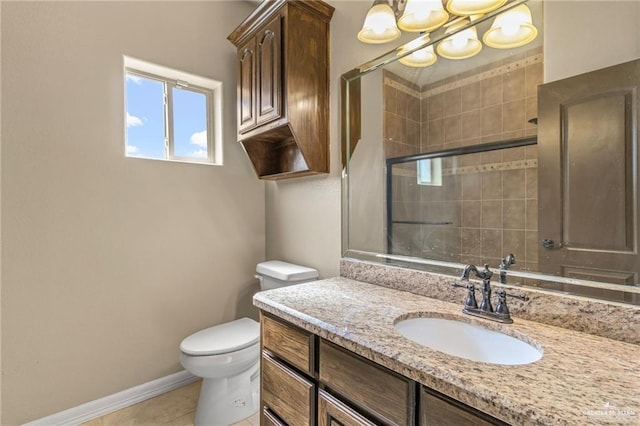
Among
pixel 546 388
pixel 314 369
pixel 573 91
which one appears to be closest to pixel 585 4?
pixel 573 91

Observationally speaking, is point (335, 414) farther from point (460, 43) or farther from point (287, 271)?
point (460, 43)

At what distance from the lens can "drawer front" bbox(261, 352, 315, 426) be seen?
1021 millimetres

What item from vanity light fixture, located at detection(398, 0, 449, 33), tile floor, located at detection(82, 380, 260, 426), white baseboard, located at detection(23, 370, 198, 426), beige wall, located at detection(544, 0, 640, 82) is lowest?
tile floor, located at detection(82, 380, 260, 426)

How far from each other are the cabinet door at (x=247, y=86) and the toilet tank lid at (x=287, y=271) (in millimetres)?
894

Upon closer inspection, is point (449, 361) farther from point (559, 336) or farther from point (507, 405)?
point (559, 336)

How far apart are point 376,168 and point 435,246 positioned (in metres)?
0.52

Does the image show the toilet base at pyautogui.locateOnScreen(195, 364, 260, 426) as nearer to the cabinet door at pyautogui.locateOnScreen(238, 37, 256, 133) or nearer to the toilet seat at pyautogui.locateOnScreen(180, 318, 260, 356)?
the toilet seat at pyautogui.locateOnScreen(180, 318, 260, 356)

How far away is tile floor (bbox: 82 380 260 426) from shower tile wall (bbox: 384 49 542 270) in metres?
1.45

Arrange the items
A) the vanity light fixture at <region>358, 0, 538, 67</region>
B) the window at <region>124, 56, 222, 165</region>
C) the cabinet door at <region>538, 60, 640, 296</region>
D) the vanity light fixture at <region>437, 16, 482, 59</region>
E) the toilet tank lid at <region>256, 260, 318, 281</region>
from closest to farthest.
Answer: the cabinet door at <region>538, 60, 640, 296</region>
the vanity light fixture at <region>358, 0, 538, 67</region>
the vanity light fixture at <region>437, 16, 482, 59</region>
the toilet tank lid at <region>256, 260, 318, 281</region>
the window at <region>124, 56, 222, 165</region>

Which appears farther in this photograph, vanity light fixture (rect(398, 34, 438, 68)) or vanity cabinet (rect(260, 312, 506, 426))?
vanity light fixture (rect(398, 34, 438, 68))

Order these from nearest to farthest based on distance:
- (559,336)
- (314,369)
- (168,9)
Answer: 1. (559,336)
2. (314,369)
3. (168,9)

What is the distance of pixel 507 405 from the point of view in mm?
569

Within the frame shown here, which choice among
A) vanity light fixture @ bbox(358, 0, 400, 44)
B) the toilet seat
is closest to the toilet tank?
the toilet seat

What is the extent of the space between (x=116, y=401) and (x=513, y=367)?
2110 mm
